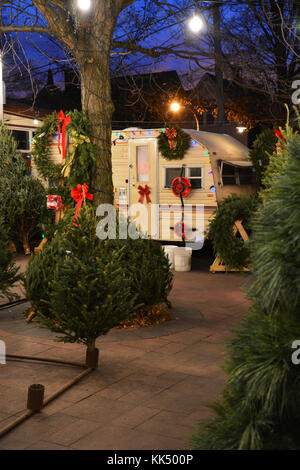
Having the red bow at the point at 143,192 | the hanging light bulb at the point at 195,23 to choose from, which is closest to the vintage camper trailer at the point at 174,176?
the red bow at the point at 143,192

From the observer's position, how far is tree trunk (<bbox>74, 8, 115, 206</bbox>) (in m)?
8.34

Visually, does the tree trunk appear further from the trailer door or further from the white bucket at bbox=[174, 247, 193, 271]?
the trailer door

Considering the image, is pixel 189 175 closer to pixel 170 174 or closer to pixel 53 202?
pixel 170 174

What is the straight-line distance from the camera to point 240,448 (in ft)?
8.32

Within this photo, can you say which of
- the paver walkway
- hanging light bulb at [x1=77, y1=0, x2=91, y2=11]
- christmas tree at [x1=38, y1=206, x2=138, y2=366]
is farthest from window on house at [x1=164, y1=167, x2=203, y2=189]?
christmas tree at [x1=38, y1=206, x2=138, y2=366]

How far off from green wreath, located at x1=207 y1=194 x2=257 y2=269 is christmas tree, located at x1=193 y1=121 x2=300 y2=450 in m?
8.70

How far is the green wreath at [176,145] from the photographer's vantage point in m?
13.7

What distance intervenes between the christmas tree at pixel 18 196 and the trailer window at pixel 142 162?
2.59 metres

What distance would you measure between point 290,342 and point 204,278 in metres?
8.96

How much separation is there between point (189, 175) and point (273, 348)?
1136 cm

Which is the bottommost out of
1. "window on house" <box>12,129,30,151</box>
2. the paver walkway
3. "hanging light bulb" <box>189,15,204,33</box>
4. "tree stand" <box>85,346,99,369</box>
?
the paver walkway

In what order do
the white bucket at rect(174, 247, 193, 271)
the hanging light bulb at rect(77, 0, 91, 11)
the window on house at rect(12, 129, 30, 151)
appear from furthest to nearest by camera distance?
the window on house at rect(12, 129, 30, 151), the white bucket at rect(174, 247, 193, 271), the hanging light bulb at rect(77, 0, 91, 11)

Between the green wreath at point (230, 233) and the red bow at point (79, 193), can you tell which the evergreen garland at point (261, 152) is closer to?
the green wreath at point (230, 233)
